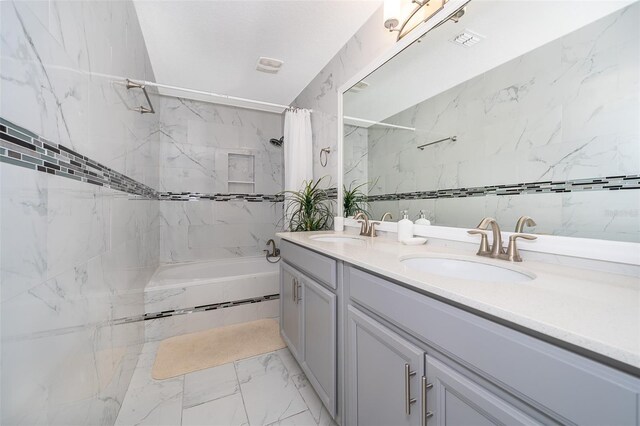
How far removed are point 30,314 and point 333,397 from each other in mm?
1130

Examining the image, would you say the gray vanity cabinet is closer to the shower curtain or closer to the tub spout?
the shower curtain

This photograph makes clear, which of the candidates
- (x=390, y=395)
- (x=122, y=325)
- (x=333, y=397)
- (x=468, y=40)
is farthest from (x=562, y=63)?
(x=122, y=325)

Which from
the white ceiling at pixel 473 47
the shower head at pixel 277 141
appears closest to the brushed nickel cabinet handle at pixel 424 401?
the white ceiling at pixel 473 47

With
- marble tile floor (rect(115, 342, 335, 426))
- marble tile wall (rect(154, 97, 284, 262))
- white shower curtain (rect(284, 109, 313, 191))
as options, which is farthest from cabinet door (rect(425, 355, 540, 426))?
marble tile wall (rect(154, 97, 284, 262))

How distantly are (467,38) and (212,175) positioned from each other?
2896 mm

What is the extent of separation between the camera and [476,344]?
0.56 m

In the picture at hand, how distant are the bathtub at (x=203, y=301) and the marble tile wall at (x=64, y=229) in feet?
1.87

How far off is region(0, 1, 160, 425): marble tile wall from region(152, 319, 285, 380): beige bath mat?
0.99 ft

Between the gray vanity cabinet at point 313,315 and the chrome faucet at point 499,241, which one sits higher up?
the chrome faucet at point 499,241

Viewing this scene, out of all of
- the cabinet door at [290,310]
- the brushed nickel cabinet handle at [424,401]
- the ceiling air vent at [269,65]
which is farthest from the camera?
the ceiling air vent at [269,65]

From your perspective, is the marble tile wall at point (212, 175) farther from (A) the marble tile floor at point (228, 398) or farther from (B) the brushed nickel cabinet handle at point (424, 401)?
(B) the brushed nickel cabinet handle at point (424, 401)

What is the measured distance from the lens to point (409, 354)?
2.42ft

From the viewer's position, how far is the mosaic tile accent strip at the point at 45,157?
0.57 m

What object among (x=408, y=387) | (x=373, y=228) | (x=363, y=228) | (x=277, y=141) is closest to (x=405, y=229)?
(x=373, y=228)
